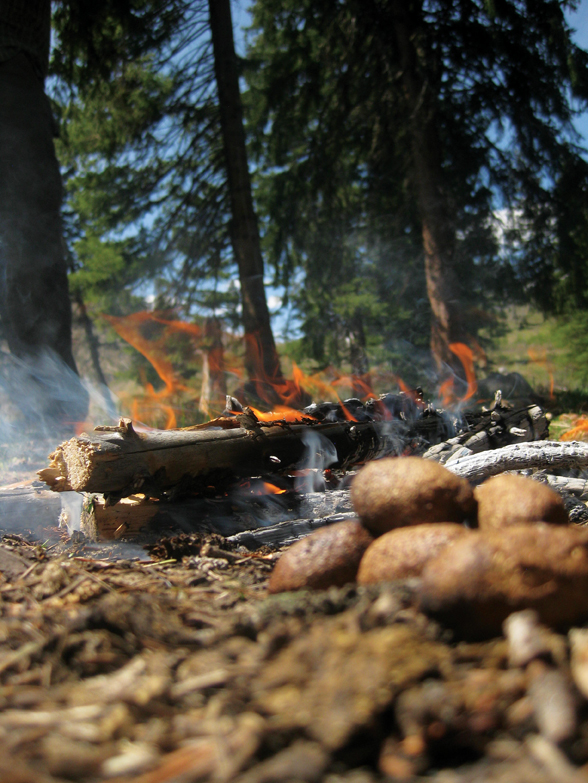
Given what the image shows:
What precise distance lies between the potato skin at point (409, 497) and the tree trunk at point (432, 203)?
794 cm

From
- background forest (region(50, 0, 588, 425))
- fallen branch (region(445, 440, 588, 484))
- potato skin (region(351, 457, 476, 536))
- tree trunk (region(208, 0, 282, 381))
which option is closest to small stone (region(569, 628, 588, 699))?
potato skin (region(351, 457, 476, 536))

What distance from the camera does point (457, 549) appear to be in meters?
1.58

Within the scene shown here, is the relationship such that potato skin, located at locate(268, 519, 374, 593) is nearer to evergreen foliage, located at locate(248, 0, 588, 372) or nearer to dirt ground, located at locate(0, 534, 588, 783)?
dirt ground, located at locate(0, 534, 588, 783)

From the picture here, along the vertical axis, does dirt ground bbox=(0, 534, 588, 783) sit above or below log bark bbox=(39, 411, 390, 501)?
below

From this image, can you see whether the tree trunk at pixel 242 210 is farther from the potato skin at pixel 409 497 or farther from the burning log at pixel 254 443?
the potato skin at pixel 409 497

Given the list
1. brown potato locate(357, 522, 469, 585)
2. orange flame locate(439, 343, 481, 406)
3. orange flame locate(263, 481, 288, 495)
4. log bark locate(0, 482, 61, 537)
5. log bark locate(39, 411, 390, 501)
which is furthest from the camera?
orange flame locate(439, 343, 481, 406)

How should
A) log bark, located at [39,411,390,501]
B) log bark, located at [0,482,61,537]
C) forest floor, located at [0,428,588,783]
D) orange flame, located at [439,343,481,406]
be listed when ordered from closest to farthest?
forest floor, located at [0,428,588,783] < log bark, located at [39,411,390,501] < log bark, located at [0,482,61,537] < orange flame, located at [439,343,481,406]

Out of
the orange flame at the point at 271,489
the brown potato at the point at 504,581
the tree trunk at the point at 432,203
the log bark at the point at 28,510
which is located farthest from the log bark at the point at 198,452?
the tree trunk at the point at 432,203

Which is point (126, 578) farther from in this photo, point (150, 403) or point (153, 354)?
point (153, 354)

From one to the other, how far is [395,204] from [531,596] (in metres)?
12.8

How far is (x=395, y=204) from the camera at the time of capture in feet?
42.4

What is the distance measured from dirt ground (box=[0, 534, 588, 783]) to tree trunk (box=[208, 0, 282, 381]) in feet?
26.3

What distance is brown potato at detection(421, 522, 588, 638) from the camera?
149 cm

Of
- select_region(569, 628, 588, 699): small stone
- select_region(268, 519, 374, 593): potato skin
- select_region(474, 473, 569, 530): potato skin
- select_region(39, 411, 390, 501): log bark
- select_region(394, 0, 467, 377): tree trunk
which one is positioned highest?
select_region(394, 0, 467, 377): tree trunk
